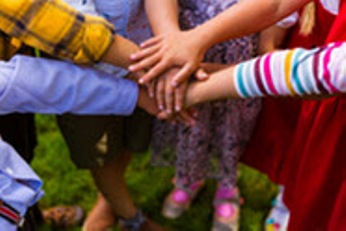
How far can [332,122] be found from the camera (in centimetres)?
122

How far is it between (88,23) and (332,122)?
0.57 m

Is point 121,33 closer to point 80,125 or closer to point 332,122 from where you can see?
point 80,125

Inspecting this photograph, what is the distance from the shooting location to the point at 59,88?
1.16 metres

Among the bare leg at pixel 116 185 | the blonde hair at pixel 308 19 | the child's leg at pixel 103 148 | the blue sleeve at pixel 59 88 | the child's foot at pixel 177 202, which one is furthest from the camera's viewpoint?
the child's foot at pixel 177 202

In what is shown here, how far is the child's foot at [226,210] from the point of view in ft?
5.96

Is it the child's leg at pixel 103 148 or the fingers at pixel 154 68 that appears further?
the child's leg at pixel 103 148

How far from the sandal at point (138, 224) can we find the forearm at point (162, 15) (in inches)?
27.6

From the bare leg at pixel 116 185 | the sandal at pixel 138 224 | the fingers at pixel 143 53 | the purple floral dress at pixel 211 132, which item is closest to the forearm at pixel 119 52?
the fingers at pixel 143 53

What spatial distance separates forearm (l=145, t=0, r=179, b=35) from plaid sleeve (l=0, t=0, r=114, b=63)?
149mm

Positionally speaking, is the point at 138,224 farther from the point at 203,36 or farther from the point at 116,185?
the point at 203,36

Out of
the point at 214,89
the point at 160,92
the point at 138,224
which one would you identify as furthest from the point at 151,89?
the point at 138,224

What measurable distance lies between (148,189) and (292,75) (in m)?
1.07

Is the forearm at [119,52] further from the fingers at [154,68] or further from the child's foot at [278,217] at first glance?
the child's foot at [278,217]

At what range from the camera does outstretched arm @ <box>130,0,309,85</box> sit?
119 cm
